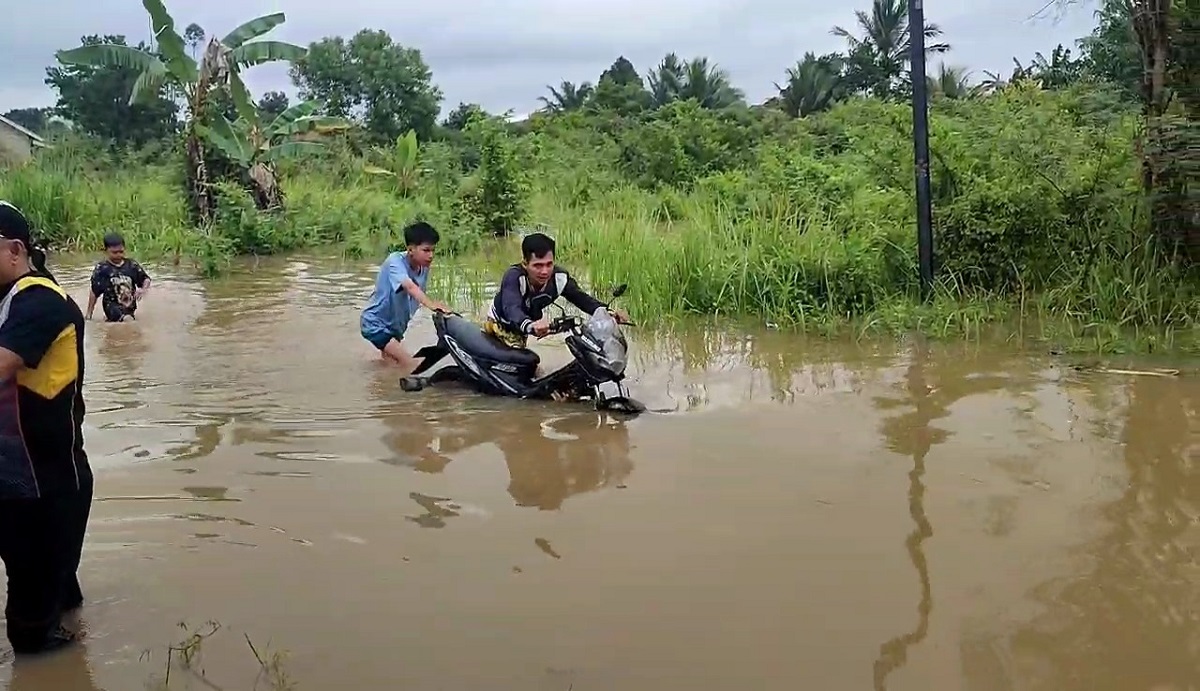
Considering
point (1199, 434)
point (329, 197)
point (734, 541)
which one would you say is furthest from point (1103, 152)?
point (329, 197)

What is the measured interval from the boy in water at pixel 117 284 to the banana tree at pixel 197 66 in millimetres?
7789

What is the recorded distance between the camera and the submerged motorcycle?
6.00 metres

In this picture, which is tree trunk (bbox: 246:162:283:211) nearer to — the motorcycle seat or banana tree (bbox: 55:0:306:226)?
banana tree (bbox: 55:0:306:226)

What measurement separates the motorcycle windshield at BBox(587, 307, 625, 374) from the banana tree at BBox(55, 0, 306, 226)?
12695mm

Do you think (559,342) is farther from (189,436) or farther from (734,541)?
(734,541)

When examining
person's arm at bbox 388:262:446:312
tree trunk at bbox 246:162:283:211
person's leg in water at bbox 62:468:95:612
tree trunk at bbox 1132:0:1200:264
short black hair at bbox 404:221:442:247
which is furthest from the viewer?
tree trunk at bbox 246:162:283:211

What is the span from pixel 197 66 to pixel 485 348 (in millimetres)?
12481

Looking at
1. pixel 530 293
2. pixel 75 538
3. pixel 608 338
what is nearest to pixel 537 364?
pixel 530 293

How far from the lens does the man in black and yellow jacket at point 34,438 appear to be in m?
3.04

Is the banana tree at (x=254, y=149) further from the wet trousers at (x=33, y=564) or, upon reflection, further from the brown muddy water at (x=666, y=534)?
the wet trousers at (x=33, y=564)

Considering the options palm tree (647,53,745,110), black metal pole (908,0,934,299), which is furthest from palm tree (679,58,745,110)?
black metal pole (908,0,934,299)

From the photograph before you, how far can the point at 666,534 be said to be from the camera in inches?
159

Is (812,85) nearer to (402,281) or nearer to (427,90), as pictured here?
(427,90)

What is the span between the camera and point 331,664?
120 inches
